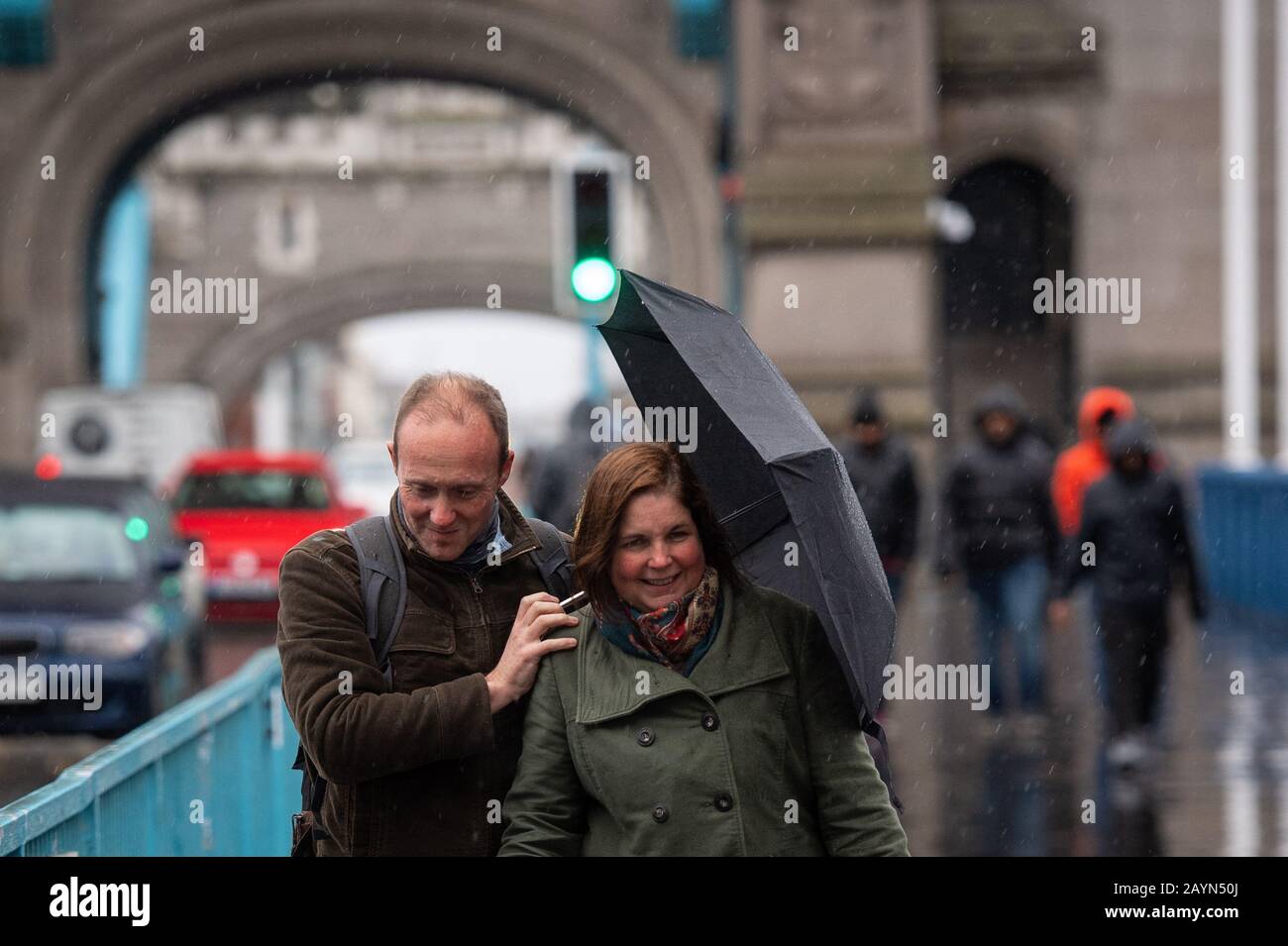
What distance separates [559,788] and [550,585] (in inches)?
15.7

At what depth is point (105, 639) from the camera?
10.4m

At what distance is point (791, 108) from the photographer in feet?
62.7

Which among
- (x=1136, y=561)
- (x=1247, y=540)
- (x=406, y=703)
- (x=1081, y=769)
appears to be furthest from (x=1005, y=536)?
(x=1247, y=540)

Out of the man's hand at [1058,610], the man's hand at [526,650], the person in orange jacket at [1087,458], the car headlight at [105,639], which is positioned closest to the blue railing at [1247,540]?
the person in orange jacket at [1087,458]

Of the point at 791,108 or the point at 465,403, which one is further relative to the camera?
the point at 791,108

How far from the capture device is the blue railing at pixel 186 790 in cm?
373

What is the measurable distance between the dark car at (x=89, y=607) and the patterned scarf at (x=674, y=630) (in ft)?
23.9

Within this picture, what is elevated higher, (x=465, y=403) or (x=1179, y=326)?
(x=1179, y=326)

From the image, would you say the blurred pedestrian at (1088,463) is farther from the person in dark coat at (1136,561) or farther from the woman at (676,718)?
the woman at (676,718)

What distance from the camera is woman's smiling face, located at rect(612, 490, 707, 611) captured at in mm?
2986
